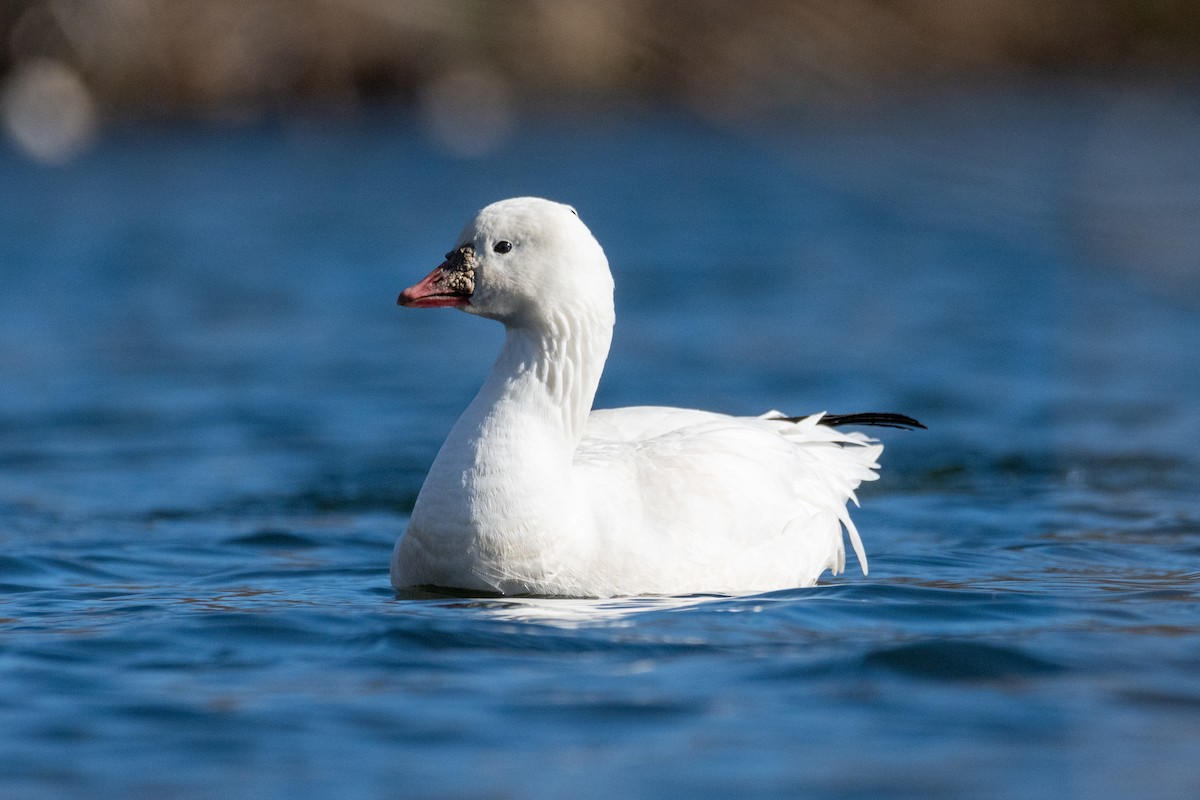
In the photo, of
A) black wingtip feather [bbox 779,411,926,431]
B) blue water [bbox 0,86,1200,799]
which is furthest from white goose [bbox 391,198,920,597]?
black wingtip feather [bbox 779,411,926,431]

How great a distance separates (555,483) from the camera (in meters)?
6.05

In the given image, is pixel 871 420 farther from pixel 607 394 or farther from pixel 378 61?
pixel 378 61

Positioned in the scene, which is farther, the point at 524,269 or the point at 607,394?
the point at 607,394

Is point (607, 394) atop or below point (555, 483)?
atop

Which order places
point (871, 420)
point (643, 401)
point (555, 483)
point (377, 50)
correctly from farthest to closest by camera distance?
1. point (377, 50)
2. point (643, 401)
3. point (871, 420)
4. point (555, 483)

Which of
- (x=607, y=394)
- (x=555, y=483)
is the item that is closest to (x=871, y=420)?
(x=555, y=483)

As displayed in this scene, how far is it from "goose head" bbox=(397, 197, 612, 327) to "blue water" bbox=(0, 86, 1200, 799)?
3.41 ft

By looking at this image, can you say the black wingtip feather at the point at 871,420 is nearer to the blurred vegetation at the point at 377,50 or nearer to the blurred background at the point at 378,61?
the blurred background at the point at 378,61

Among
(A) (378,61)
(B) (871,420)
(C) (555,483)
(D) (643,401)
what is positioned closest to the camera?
(C) (555,483)

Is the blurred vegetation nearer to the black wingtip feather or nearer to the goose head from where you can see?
the black wingtip feather

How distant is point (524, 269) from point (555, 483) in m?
0.75

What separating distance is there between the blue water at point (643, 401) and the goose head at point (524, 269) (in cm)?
104

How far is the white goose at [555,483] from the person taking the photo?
6008 millimetres

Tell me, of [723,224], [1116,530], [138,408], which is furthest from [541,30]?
[1116,530]
